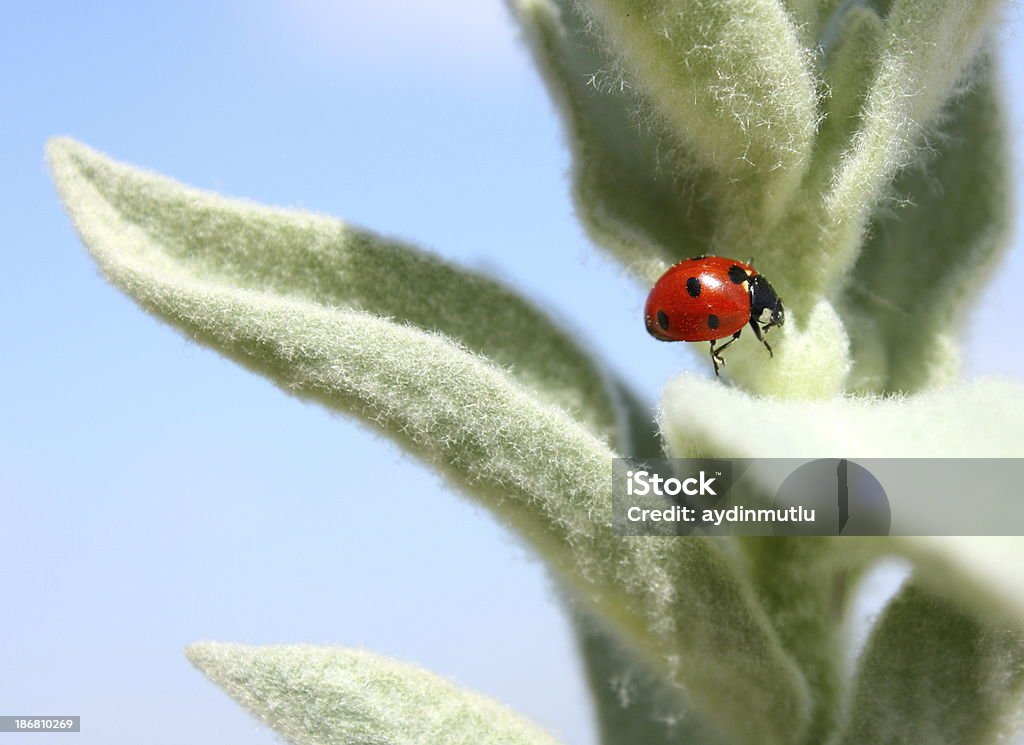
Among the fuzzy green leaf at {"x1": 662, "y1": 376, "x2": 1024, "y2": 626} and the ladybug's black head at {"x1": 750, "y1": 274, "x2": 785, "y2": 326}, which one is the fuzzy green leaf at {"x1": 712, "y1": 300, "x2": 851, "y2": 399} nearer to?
the ladybug's black head at {"x1": 750, "y1": 274, "x2": 785, "y2": 326}

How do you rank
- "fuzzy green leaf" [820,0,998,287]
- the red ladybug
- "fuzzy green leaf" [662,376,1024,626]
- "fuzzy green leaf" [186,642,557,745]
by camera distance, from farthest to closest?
the red ladybug
"fuzzy green leaf" [820,0,998,287]
"fuzzy green leaf" [186,642,557,745]
"fuzzy green leaf" [662,376,1024,626]

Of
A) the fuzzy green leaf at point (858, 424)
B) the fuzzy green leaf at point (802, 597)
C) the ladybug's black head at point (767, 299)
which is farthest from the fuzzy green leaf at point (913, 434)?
the ladybug's black head at point (767, 299)

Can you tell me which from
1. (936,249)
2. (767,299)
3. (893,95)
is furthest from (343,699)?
(936,249)

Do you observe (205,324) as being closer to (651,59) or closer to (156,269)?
(156,269)

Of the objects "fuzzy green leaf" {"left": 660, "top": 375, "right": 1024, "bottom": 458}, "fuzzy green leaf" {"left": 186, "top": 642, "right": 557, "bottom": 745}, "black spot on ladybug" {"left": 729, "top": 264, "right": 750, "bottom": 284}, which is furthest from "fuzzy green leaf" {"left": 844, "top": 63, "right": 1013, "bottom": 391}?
"fuzzy green leaf" {"left": 186, "top": 642, "right": 557, "bottom": 745}

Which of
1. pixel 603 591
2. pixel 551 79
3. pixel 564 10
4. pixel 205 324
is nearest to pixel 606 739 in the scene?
pixel 603 591

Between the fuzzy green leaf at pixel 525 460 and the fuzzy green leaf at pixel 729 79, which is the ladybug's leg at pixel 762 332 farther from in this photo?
the fuzzy green leaf at pixel 525 460
